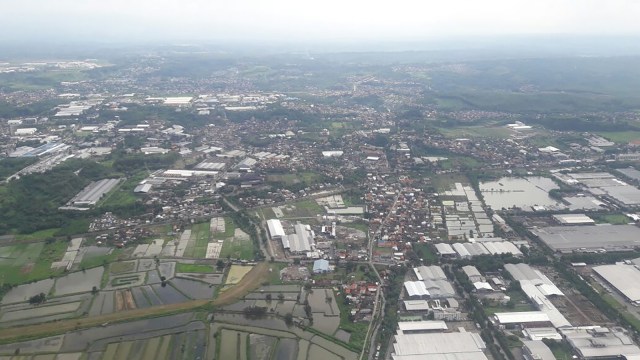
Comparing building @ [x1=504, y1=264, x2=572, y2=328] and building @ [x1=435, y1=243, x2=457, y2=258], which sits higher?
building @ [x1=504, y1=264, x2=572, y2=328]

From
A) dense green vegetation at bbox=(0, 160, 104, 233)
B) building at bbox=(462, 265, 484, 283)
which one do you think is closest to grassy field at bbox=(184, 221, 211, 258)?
dense green vegetation at bbox=(0, 160, 104, 233)

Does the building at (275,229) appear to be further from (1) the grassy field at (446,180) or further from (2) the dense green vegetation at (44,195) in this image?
(1) the grassy field at (446,180)

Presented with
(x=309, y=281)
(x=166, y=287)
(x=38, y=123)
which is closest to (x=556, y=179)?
(x=309, y=281)

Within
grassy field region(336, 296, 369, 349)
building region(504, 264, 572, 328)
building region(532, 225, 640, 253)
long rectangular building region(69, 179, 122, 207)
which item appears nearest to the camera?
grassy field region(336, 296, 369, 349)

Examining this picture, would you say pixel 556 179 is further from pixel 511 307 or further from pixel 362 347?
pixel 362 347

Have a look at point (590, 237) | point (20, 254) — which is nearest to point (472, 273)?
point (590, 237)

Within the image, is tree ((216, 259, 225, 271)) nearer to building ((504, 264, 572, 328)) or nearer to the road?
the road
